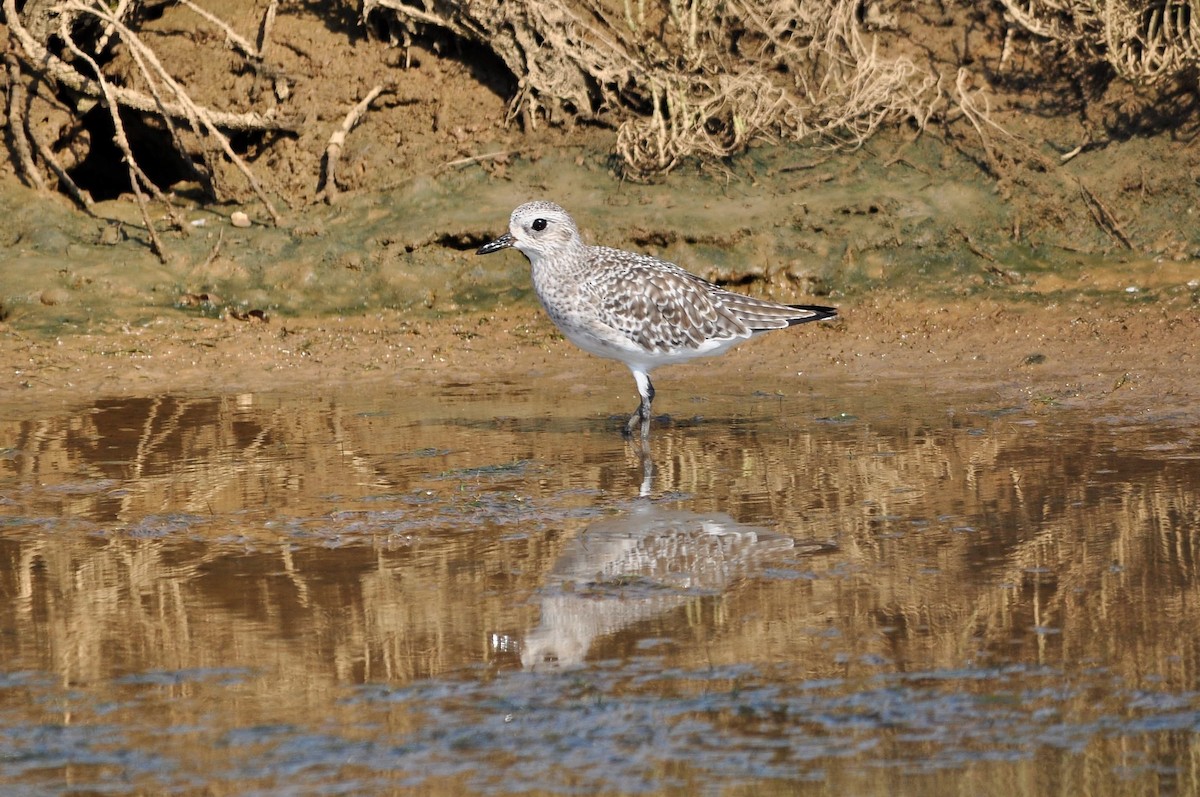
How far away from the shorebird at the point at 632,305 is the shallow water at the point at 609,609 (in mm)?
552

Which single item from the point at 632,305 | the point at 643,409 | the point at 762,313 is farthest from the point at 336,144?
the point at 643,409

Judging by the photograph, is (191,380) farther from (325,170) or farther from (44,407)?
(325,170)

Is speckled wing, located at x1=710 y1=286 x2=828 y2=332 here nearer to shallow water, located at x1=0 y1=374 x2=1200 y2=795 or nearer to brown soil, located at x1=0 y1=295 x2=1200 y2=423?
brown soil, located at x1=0 y1=295 x2=1200 y2=423

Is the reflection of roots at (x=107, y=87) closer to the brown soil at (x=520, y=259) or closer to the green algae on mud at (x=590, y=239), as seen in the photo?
the brown soil at (x=520, y=259)

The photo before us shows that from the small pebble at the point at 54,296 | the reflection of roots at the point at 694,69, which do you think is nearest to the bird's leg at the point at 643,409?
the reflection of roots at the point at 694,69

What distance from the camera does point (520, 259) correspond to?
34.2 ft

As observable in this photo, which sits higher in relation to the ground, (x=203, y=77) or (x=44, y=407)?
(x=203, y=77)

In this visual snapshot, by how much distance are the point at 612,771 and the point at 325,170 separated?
798 cm

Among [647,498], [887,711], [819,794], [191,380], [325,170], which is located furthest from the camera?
[325,170]

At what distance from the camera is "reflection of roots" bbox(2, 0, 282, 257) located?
1066 cm

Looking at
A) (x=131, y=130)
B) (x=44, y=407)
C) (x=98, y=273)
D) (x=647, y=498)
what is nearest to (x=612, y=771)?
(x=647, y=498)

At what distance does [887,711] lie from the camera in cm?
407

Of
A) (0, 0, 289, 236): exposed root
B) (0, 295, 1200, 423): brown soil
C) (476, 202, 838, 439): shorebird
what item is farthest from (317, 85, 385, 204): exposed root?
(476, 202, 838, 439): shorebird

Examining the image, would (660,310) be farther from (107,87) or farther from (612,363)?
(107,87)
